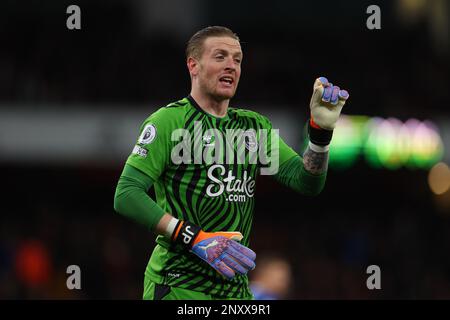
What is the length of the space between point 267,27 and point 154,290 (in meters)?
14.4

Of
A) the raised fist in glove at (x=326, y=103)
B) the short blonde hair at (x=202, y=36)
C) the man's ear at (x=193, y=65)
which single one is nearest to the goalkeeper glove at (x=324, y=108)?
the raised fist in glove at (x=326, y=103)

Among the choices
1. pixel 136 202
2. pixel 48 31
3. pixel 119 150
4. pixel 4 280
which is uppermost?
pixel 48 31

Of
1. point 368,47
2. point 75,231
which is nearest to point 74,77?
point 75,231

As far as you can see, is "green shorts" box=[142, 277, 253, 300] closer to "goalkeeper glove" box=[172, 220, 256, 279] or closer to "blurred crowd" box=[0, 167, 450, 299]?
"goalkeeper glove" box=[172, 220, 256, 279]

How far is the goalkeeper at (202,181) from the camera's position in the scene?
15.6 feet

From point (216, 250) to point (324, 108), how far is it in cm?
102

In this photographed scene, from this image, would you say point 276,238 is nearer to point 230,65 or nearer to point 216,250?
point 230,65

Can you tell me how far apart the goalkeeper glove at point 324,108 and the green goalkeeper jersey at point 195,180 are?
434mm

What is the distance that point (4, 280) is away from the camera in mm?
14914

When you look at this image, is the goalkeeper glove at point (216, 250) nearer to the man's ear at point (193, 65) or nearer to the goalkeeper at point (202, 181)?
the goalkeeper at point (202, 181)

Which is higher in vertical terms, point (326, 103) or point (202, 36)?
point (202, 36)

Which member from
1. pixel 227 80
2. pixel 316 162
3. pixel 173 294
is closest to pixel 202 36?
pixel 227 80

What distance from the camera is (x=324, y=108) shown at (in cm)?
504

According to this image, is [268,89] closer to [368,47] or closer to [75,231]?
[368,47]
